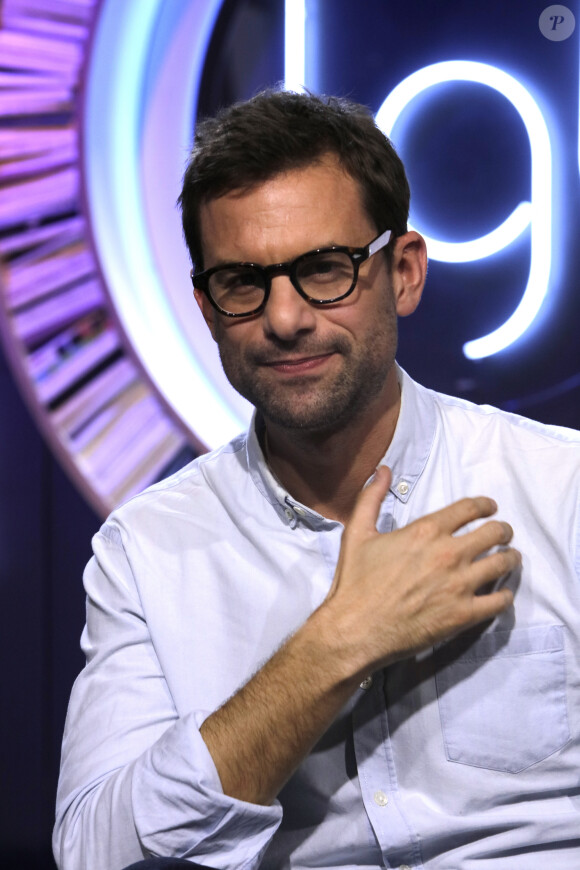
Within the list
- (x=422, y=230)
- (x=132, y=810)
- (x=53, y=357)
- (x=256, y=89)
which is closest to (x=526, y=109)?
(x=422, y=230)

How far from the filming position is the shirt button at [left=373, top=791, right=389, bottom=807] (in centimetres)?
140

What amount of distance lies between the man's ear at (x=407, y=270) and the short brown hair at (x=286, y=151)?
2cm

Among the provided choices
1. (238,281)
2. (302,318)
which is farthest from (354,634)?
(238,281)

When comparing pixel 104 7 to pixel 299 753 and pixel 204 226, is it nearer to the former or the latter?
pixel 204 226

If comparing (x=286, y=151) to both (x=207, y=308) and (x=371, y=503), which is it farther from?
(x=371, y=503)

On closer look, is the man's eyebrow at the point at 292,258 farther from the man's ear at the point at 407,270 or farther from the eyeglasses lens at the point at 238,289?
the man's ear at the point at 407,270

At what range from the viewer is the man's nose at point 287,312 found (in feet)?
4.73

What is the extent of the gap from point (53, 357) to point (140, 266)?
35cm

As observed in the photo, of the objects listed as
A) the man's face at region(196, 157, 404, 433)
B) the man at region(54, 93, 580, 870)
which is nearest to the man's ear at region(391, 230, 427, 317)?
the man at region(54, 93, 580, 870)

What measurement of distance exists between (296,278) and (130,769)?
0.77 meters

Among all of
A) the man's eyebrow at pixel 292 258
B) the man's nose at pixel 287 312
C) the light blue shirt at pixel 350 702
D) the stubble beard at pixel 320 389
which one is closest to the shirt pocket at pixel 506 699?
the light blue shirt at pixel 350 702

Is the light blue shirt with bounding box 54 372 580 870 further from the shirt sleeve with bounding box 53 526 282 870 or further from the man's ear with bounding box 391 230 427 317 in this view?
the man's ear with bounding box 391 230 427 317

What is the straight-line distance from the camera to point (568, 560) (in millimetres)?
1409

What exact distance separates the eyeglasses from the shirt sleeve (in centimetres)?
46
